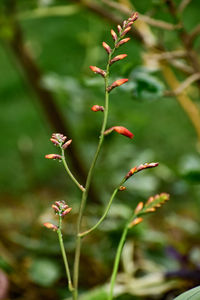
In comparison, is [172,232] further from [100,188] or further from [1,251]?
[1,251]

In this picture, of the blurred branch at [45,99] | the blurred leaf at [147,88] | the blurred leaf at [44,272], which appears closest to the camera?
the blurred leaf at [147,88]

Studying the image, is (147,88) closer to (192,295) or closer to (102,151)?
(192,295)

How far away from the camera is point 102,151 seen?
4.58 feet

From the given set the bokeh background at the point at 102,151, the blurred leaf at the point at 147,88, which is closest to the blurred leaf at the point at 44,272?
the bokeh background at the point at 102,151

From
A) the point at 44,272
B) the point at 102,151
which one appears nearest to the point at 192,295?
the point at 44,272

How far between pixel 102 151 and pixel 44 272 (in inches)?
25.5

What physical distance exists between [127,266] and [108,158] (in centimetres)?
59

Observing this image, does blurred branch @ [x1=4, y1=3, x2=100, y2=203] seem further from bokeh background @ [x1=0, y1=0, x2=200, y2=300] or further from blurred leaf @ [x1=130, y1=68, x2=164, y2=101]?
blurred leaf @ [x1=130, y1=68, x2=164, y2=101]

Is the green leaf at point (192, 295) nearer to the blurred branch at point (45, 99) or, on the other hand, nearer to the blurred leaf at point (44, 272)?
the blurred leaf at point (44, 272)

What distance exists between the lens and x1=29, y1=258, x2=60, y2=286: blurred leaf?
2.59 ft

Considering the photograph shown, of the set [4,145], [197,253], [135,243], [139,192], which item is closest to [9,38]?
[139,192]

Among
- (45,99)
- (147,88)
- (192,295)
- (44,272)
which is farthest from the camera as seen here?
(45,99)

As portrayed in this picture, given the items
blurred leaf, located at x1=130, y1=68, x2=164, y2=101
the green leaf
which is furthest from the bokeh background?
the green leaf

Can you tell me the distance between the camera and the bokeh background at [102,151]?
2.30 ft
